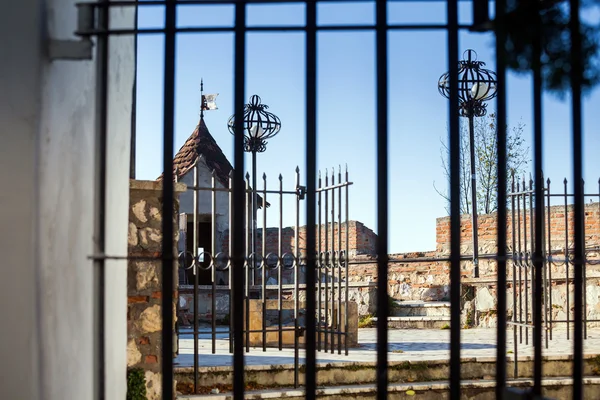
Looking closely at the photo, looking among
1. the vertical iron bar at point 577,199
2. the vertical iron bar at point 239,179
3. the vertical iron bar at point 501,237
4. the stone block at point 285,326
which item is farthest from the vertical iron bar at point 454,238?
the stone block at point 285,326

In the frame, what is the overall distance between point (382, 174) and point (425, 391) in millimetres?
4921

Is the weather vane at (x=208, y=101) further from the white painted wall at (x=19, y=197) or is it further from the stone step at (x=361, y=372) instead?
the white painted wall at (x=19, y=197)

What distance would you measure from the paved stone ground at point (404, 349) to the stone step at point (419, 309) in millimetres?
1622

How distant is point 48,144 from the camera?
8.91 feet

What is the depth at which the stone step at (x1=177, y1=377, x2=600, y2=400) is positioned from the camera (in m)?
6.83

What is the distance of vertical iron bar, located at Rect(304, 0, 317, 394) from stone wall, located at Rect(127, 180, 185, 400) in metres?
3.66

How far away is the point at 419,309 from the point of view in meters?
13.4

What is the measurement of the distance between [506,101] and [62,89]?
163 cm

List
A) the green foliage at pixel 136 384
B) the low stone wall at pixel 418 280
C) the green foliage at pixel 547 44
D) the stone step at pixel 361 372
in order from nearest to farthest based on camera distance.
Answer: the green foliage at pixel 547 44 < the green foliage at pixel 136 384 < the stone step at pixel 361 372 < the low stone wall at pixel 418 280

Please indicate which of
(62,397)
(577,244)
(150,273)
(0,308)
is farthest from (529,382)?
(0,308)

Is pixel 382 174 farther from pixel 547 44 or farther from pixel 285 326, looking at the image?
pixel 285 326

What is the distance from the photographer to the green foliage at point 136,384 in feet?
19.9

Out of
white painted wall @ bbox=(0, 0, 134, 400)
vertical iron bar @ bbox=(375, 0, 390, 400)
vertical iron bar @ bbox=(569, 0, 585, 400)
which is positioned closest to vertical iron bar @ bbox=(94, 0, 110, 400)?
white painted wall @ bbox=(0, 0, 134, 400)

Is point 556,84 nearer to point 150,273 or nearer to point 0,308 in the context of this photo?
point 0,308
